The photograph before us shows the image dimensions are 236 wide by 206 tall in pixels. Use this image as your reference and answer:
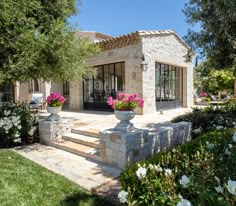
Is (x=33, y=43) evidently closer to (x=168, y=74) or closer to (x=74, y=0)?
(x=74, y=0)

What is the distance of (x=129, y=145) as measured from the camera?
15.3ft

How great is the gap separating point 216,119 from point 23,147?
593 centimetres

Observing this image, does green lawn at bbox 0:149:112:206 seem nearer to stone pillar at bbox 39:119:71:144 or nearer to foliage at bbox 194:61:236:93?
stone pillar at bbox 39:119:71:144

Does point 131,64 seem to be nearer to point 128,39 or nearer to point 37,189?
point 128,39

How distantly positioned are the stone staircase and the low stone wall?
0.50 metres

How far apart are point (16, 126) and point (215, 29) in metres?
6.14

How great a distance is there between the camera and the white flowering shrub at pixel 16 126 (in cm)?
660

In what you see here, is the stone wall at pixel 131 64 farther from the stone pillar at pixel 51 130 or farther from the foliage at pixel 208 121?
the stone pillar at pixel 51 130

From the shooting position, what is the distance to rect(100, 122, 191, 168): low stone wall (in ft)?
15.2

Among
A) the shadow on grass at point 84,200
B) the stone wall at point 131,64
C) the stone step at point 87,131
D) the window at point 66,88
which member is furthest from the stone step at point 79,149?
the window at point 66,88

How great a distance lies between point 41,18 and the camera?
780cm

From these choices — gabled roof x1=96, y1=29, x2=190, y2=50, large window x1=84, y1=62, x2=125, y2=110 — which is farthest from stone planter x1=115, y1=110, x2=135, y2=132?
large window x1=84, y1=62, x2=125, y2=110

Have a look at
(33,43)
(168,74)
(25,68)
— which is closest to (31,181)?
(25,68)

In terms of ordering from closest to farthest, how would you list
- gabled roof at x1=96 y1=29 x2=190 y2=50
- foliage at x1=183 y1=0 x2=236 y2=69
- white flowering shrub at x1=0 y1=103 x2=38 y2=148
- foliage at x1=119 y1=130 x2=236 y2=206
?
foliage at x1=119 y1=130 x2=236 y2=206
foliage at x1=183 y1=0 x2=236 y2=69
white flowering shrub at x1=0 y1=103 x2=38 y2=148
gabled roof at x1=96 y1=29 x2=190 y2=50
